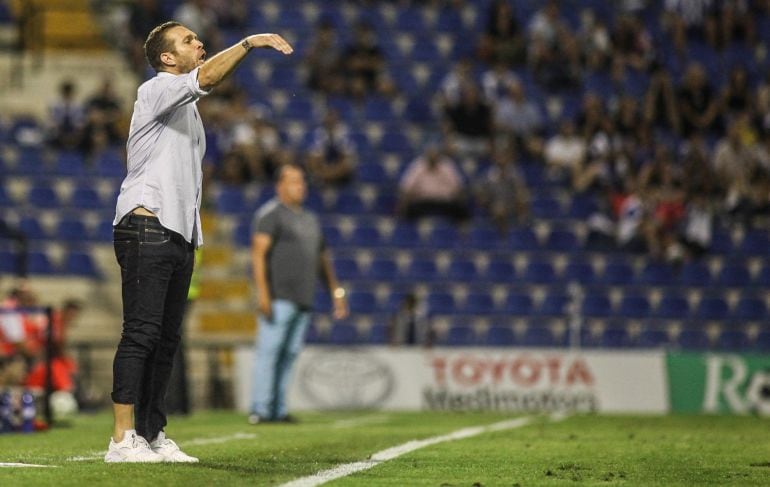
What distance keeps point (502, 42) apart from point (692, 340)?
5854 mm

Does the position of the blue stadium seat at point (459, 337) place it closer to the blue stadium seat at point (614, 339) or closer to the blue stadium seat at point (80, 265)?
the blue stadium seat at point (614, 339)

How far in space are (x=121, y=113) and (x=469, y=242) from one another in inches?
214

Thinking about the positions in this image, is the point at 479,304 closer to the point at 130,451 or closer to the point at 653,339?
the point at 653,339

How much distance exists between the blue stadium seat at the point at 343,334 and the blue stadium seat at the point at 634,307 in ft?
12.1

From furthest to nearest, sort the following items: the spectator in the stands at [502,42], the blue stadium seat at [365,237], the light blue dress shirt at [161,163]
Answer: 1. the spectator in the stands at [502,42]
2. the blue stadium seat at [365,237]
3. the light blue dress shirt at [161,163]

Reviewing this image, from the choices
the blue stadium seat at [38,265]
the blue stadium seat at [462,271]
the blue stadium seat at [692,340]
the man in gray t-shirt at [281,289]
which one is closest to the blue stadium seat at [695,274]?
the blue stadium seat at [692,340]

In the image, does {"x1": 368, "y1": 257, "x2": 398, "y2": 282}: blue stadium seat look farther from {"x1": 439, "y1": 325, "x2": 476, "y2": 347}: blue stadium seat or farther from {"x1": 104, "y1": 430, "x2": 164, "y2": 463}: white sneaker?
{"x1": 104, "y1": 430, "x2": 164, "y2": 463}: white sneaker

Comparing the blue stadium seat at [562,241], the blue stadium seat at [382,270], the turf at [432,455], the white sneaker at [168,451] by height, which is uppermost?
the blue stadium seat at [562,241]

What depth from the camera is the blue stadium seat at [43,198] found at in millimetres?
20141

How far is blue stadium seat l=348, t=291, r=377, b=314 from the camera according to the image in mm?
19594

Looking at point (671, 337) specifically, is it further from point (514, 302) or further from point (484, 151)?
point (484, 151)

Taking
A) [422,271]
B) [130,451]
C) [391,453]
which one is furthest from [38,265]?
[130,451]

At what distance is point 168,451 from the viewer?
281 inches

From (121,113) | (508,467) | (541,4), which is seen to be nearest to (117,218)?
(508,467)
